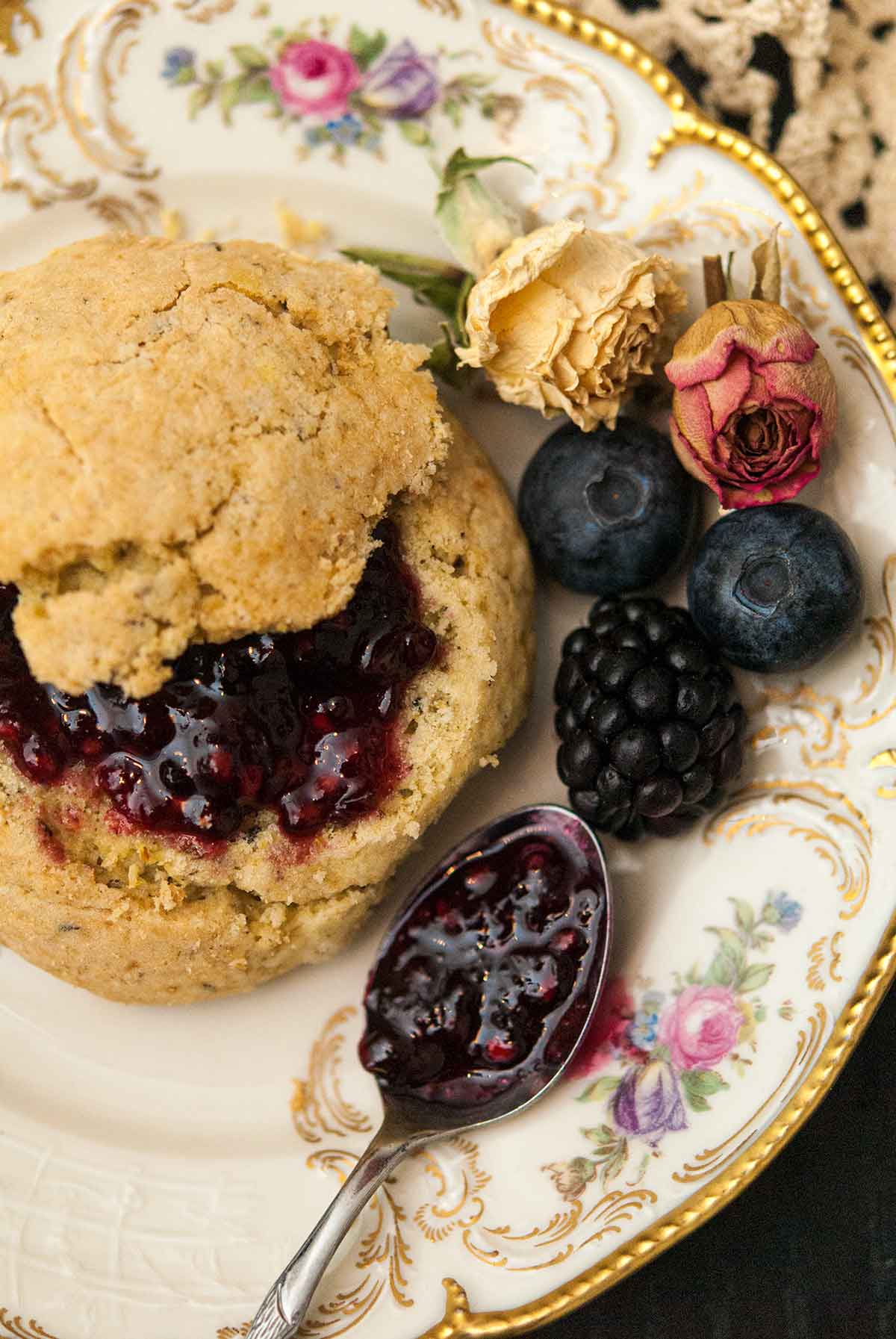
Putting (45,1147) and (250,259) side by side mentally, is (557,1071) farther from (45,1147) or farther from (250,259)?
(250,259)

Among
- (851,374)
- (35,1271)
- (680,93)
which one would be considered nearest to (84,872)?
(35,1271)

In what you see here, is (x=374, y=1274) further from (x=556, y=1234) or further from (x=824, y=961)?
(x=824, y=961)

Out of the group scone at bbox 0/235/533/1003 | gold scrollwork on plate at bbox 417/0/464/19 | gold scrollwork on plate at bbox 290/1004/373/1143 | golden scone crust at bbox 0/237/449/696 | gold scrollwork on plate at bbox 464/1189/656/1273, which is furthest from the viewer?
gold scrollwork on plate at bbox 290/1004/373/1143

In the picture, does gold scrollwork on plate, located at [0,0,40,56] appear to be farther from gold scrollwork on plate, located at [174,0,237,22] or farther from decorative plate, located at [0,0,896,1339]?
gold scrollwork on plate, located at [174,0,237,22]

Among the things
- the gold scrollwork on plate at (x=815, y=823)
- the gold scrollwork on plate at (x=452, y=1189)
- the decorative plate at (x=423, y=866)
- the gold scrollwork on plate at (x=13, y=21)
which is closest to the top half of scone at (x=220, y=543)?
the decorative plate at (x=423, y=866)

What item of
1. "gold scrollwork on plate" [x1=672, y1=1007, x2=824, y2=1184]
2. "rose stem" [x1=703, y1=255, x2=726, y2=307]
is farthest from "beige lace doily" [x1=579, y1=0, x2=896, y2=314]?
"gold scrollwork on plate" [x1=672, y1=1007, x2=824, y2=1184]
